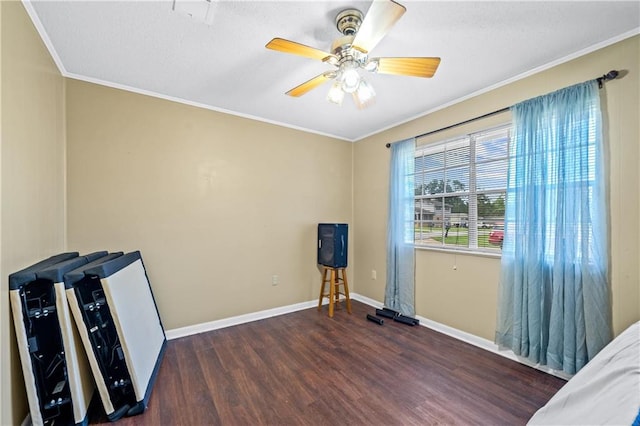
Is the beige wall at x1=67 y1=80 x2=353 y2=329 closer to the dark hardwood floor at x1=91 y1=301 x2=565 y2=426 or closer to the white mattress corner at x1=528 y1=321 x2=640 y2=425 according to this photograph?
the dark hardwood floor at x1=91 y1=301 x2=565 y2=426

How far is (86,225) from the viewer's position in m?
2.39

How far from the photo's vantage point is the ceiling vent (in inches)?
59.4

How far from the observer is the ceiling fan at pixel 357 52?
4.51 feet

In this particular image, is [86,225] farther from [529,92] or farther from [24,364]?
[529,92]

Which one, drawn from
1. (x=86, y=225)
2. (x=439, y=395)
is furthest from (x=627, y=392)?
(x=86, y=225)

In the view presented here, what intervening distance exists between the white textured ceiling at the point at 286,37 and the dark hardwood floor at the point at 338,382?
8.16 feet

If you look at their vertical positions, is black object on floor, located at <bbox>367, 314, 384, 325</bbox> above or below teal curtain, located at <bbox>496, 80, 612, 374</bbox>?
below

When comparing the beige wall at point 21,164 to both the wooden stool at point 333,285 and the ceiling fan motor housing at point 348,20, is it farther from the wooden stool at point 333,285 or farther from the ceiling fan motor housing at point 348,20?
the wooden stool at point 333,285

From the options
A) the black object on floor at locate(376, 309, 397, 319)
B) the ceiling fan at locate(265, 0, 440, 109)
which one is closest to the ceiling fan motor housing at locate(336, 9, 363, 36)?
the ceiling fan at locate(265, 0, 440, 109)

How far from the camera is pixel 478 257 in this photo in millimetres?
2641

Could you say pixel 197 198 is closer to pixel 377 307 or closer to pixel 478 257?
pixel 377 307

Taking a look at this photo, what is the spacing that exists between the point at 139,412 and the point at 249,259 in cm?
172

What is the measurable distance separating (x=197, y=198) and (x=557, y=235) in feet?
10.8

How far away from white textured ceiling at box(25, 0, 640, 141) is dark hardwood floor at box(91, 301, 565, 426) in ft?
8.16
